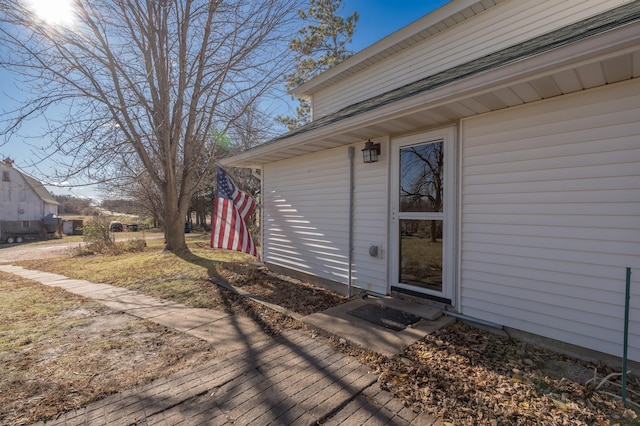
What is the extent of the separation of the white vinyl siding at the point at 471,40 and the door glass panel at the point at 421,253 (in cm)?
286

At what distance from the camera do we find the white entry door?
3750mm

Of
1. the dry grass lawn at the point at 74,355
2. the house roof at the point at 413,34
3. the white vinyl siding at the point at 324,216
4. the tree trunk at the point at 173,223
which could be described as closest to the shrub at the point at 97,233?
the tree trunk at the point at 173,223

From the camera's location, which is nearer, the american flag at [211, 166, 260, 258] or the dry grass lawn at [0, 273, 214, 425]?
the dry grass lawn at [0, 273, 214, 425]

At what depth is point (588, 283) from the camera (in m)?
2.74

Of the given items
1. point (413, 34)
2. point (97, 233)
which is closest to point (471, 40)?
point (413, 34)

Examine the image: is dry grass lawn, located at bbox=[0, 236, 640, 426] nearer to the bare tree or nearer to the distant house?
the bare tree

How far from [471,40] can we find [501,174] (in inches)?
112

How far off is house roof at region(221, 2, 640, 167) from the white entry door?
0.33 meters

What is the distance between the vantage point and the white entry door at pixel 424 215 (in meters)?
3.75

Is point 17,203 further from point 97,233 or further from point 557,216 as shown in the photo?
point 557,216

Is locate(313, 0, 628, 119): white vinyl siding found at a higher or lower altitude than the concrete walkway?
higher

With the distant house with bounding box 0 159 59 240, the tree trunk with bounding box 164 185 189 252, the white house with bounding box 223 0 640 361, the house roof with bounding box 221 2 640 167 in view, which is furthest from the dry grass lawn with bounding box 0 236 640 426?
the distant house with bounding box 0 159 59 240

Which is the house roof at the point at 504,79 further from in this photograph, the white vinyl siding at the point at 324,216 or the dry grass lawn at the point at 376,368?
the dry grass lawn at the point at 376,368

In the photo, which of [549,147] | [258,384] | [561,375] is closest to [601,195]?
[549,147]
